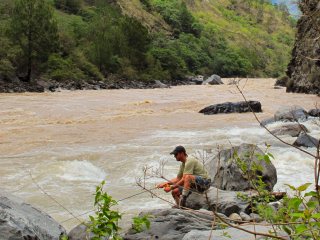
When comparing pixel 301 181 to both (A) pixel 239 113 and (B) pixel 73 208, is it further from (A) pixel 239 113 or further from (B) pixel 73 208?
(A) pixel 239 113

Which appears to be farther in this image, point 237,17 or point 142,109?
point 237,17

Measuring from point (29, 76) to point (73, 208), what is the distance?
125 feet

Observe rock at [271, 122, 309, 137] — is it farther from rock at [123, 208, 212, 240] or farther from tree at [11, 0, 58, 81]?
tree at [11, 0, 58, 81]

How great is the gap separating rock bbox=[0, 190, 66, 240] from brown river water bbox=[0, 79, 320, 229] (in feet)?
5.31

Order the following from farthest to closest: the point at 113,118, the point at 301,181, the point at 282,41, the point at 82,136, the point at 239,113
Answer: the point at 282,41
the point at 239,113
the point at 113,118
the point at 82,136
the point at 301,181

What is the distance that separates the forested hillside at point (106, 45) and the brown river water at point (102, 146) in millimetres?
3802

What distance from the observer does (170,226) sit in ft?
18.5

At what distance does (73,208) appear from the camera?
8.52 meters

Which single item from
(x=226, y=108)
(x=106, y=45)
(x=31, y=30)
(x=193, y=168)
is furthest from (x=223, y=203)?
(x=106, y=45)

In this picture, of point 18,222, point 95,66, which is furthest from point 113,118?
point 95,66

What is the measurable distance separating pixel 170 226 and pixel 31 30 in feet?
142

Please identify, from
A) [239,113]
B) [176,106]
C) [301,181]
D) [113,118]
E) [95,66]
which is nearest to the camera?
[301,181]

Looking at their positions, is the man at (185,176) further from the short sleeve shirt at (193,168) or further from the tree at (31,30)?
the tree at (31,30)

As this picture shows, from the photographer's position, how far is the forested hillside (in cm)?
4538
